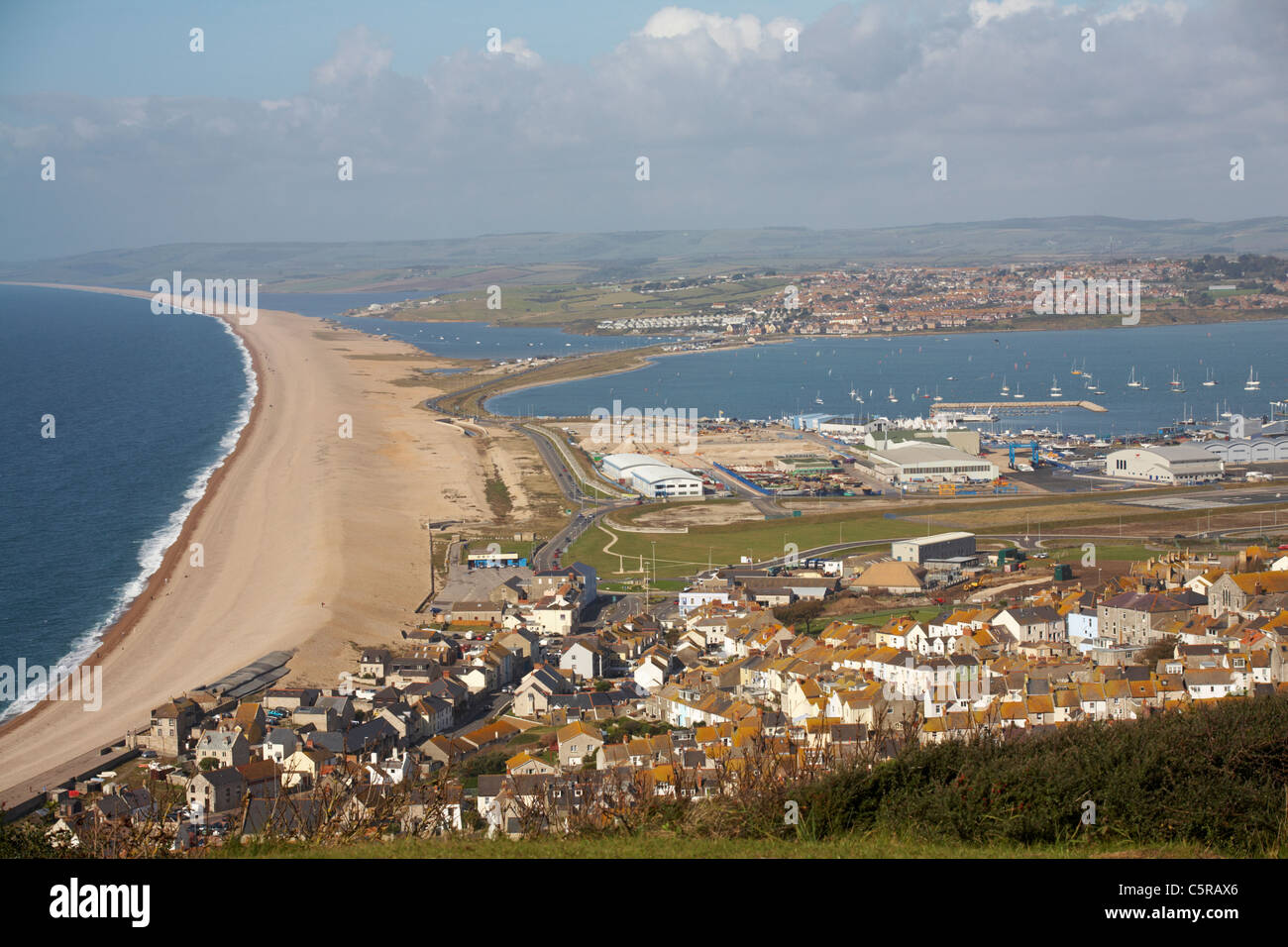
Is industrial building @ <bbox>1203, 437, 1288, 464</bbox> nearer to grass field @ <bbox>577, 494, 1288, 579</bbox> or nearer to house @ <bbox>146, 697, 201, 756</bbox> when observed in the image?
grass field @ <bbox>577, 494, 1288, 579</bbox>

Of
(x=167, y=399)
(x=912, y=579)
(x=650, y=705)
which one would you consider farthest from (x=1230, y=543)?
(x=167, y=399)

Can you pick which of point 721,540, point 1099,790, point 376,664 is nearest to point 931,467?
point 721,540

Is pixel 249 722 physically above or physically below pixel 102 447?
below

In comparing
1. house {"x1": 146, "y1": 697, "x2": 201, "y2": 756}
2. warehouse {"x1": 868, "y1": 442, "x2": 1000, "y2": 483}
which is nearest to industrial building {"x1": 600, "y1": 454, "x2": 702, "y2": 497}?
warehouse {"x1": 868, "y1": 442, "x2": 1000, "y2": 483}

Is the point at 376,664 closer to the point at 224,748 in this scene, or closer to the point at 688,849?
the point at 224,748

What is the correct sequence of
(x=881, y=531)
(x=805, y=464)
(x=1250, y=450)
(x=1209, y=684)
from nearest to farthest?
(x=1209, y=684) < (x=881, y=531) < (x=1250, y=450) < (x=805, y=464)

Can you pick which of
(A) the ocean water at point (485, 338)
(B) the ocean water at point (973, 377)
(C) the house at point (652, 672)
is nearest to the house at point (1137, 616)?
(C) the house at point (652, 672)

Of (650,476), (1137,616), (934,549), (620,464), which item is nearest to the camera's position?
(1137,616)

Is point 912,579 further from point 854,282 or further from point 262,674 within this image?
point 854,282
